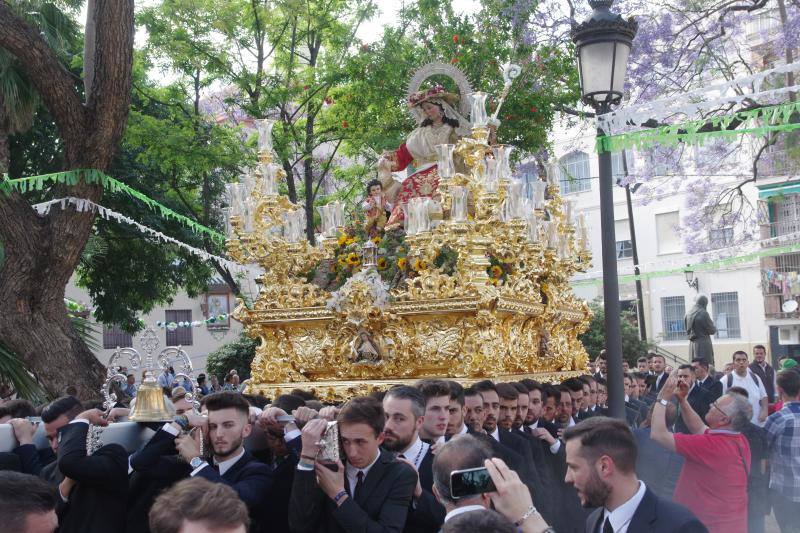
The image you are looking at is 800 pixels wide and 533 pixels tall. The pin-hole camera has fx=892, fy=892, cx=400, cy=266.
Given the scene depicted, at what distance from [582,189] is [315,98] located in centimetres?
1935

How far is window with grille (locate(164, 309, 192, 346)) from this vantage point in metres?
31.6

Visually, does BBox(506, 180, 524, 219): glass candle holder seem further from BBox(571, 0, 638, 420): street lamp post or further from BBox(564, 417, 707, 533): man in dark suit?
BBox(564, 417, 707, 533): man in dark suit

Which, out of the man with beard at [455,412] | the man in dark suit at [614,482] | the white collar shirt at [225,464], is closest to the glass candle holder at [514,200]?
the man with beard at [455,412]

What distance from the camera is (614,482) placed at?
11.6 ft

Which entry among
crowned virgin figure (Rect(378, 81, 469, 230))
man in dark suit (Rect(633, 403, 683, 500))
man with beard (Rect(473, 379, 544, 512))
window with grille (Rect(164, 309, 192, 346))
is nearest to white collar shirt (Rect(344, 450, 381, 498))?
man with beard (Rect(473, 379, 544, 512))

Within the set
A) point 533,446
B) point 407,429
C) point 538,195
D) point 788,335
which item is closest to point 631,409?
point 538,195

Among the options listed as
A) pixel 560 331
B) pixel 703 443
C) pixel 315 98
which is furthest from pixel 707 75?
pixel 703 443

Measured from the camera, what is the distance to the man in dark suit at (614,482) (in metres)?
3.49

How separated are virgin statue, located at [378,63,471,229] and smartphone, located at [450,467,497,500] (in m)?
6.93

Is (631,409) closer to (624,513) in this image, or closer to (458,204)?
(458,204)

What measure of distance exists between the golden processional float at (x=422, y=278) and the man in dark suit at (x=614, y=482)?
425cm

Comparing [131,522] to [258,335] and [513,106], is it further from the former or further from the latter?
[513,106]

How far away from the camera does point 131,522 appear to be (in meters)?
4.79

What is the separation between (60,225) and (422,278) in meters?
4.45
